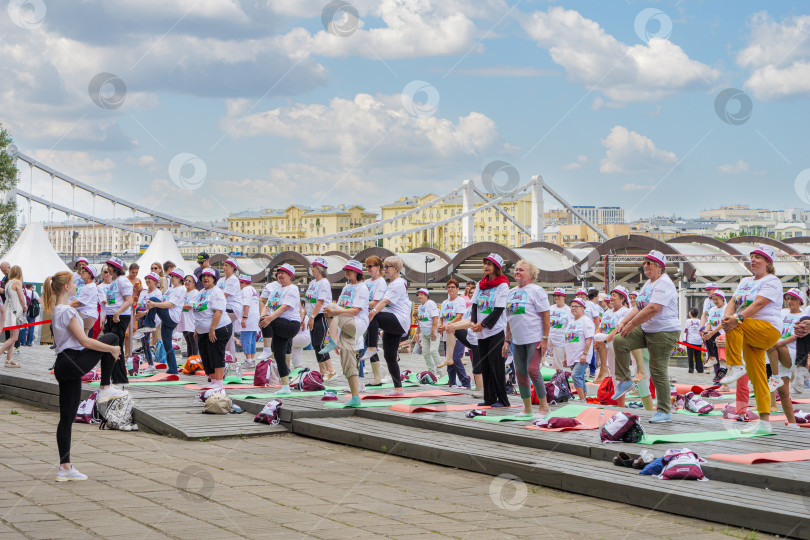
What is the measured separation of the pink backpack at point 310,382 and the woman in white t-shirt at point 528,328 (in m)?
3.76

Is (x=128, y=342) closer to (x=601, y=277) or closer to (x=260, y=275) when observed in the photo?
(x=601, y=277)

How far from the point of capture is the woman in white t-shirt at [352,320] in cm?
984

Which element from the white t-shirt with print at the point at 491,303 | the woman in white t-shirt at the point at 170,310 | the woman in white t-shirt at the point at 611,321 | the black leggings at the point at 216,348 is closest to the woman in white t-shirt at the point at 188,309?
the woman in white t-shirt at the point at 170,310

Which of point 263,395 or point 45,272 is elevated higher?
point 45,272

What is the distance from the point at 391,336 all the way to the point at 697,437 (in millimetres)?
4517

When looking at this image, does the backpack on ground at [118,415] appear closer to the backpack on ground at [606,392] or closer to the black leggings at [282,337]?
the black leggings at [282,337]

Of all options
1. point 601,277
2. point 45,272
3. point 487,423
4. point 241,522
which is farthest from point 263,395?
point 601,277

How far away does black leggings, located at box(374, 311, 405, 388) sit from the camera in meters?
11.2

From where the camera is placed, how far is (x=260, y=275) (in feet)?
219

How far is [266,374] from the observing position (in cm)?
1273

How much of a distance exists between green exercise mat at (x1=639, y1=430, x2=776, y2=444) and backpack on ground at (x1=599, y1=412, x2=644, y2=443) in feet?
0.27

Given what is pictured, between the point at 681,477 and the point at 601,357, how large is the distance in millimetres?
6414

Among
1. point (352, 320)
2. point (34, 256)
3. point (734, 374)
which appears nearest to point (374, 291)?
point (352, 320)

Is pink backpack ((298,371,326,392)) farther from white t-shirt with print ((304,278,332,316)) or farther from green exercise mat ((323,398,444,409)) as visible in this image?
green exercise mat ((323,398,444,409))
